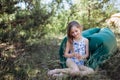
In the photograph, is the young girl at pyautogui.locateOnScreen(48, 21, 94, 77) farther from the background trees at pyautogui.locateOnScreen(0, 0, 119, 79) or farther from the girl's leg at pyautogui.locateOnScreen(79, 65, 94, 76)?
the background trees at pyautogui.locateOnScreen(0, 0, 119, 79)

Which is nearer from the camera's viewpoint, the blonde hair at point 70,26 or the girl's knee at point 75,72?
the girl's knee at point 75,72

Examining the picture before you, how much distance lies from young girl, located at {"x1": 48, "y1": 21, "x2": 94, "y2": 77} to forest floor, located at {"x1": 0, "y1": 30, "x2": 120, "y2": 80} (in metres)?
0.11

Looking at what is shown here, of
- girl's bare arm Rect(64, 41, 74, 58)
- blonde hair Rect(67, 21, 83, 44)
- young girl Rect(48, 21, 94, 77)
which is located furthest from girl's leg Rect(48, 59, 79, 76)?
blonde hair Rect(67, 21, 83, 44)

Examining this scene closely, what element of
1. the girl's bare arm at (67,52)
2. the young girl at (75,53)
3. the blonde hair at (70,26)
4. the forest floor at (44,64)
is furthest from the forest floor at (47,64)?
the blonde hair at (70,26)

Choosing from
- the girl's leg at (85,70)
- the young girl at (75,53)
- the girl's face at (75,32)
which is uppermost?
the girl's face at (75,32)

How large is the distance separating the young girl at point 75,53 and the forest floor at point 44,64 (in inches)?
4.4

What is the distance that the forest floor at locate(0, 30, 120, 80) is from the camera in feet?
12.7

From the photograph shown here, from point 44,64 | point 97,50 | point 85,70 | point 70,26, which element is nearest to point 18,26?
point 70,26

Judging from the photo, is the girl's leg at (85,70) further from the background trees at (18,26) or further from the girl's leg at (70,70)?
the background trees at (18,26)

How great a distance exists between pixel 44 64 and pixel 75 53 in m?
0.51

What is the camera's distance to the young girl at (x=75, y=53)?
3.97 metres

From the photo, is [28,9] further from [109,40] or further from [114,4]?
[114,4]

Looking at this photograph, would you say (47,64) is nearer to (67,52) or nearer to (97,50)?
(67,52)

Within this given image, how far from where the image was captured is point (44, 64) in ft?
14.7
